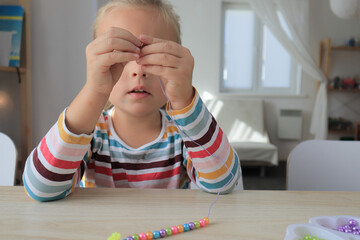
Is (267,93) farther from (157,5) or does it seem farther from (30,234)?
(30,234)

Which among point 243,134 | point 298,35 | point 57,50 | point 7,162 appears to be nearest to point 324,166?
point 7,162

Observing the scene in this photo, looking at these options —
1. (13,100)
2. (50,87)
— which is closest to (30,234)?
(50,87)

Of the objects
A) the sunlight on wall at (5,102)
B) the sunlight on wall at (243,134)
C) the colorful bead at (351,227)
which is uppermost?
the sunlight on wall at (5,102)

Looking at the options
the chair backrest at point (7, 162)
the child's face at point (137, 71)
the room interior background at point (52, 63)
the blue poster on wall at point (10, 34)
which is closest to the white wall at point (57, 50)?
the room interior background at point (52, 63)

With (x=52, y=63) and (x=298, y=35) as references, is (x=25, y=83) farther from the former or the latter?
(x=298, y=35)

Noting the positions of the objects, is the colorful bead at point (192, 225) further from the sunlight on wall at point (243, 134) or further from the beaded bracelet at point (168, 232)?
the sunlight on wall at point (243, 134)

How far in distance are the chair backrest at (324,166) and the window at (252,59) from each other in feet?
10.4

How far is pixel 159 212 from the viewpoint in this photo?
18.6 inches

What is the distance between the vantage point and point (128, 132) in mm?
809

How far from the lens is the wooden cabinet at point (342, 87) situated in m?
3.72

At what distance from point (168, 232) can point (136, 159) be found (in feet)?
1.34

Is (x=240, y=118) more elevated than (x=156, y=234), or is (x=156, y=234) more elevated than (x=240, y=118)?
(x=156, y=234)

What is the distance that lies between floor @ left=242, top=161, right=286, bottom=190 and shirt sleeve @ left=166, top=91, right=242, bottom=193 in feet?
7.25

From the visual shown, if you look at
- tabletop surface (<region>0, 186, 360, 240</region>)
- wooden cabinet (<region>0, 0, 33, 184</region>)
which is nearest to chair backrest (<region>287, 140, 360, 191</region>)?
tabletop surface (<region>0, 186, 360, 240</region>)
